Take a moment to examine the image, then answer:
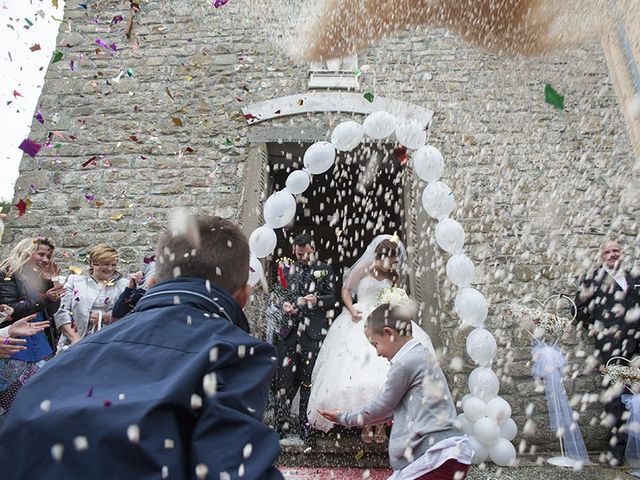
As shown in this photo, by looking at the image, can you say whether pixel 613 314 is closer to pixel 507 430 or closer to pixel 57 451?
pixel 507 430

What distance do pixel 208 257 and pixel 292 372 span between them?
3.56m

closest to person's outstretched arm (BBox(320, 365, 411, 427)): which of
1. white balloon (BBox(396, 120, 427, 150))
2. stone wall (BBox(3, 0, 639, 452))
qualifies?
stone wall (BBox(3, 0, 639, 452))

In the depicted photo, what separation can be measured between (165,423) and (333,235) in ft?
30.5

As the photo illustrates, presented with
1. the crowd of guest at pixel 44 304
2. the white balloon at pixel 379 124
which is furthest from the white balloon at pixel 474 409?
the crowd of guest at pixel 44 304

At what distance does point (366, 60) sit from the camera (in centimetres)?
629

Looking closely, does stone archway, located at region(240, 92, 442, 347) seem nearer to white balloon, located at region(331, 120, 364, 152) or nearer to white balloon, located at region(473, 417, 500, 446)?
white balloon, located at region(331, 120, 364, 152)

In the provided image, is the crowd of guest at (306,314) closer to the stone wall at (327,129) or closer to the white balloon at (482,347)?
the white balloon at (482,347)

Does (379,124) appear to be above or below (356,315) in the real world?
above

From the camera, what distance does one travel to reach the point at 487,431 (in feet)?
13.2

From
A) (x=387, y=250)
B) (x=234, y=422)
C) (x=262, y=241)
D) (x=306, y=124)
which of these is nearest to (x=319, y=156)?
(x=262, y=241)

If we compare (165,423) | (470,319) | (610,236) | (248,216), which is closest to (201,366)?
(165,423)

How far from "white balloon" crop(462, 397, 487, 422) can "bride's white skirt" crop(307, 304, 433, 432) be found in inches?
27.7

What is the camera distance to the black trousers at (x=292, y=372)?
473 centimetres

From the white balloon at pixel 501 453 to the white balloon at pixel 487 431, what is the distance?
0.04 m
